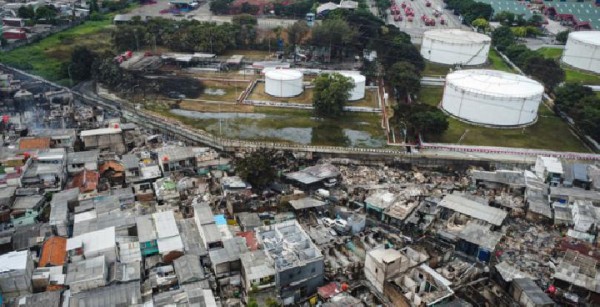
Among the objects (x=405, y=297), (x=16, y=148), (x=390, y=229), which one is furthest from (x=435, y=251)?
(x=16, y=148)

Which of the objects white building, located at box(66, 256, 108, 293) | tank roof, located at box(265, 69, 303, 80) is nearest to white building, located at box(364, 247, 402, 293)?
white building, located at box(66, 256, 108, 293)

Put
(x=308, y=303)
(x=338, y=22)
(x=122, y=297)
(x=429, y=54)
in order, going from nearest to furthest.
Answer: (x=122, y=297) < (x=308, y=303) < (x=338, y=22) < (x=429, y=54)

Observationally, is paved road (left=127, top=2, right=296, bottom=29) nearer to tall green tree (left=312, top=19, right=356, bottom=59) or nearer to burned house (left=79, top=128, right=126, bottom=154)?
tall green tree (left=312, top=19, right=356, bottom=59)

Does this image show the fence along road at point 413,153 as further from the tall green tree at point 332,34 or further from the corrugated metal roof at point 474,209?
the tall green tree at point 332,34

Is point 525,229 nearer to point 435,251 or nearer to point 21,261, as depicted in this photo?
point 435,251

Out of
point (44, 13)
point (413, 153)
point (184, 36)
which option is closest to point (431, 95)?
point (413, 153)

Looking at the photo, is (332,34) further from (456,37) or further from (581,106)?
(581,106)
